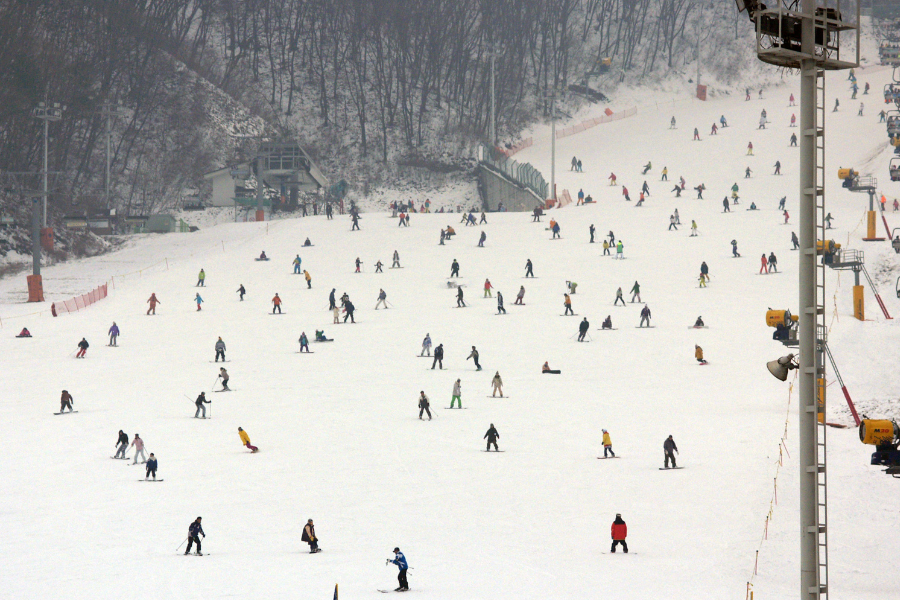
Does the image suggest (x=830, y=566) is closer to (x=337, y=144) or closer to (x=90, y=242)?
(x=90, y=242)

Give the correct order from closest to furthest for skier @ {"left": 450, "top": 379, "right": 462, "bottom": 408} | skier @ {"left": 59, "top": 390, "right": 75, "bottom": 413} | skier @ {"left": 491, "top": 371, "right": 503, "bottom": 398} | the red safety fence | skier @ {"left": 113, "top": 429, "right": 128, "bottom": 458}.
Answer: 1. skier @ {"left": 113, "top": 429, "right": 128, "bottom": 458}
2. skier @ {"left": 450, "top": 379, "right": 462, "bottom": 408}
3. skier @ {"left": 59, "top": 390, "right": 75, "bottom": 413}
4. skier @ {"left": 491, "top": 371, "right": 503, "bottom": 398}
5. the red safety fence

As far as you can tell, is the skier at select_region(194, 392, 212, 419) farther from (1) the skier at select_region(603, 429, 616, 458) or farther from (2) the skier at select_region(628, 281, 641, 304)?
(2) the skier at select_region(628, 281, 641, 304)

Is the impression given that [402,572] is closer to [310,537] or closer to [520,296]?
[310,537]

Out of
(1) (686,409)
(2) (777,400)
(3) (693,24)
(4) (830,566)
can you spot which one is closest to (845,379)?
(2) (777,400)

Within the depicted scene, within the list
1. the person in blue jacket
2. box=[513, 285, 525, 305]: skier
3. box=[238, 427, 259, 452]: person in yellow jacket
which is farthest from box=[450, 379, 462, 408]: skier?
box=[513, 285, 525, 305]: skier

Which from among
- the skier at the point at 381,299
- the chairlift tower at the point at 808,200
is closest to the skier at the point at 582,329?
the skier at the point at 381,299

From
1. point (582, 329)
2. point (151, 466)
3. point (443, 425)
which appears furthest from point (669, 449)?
point (582, 329)
